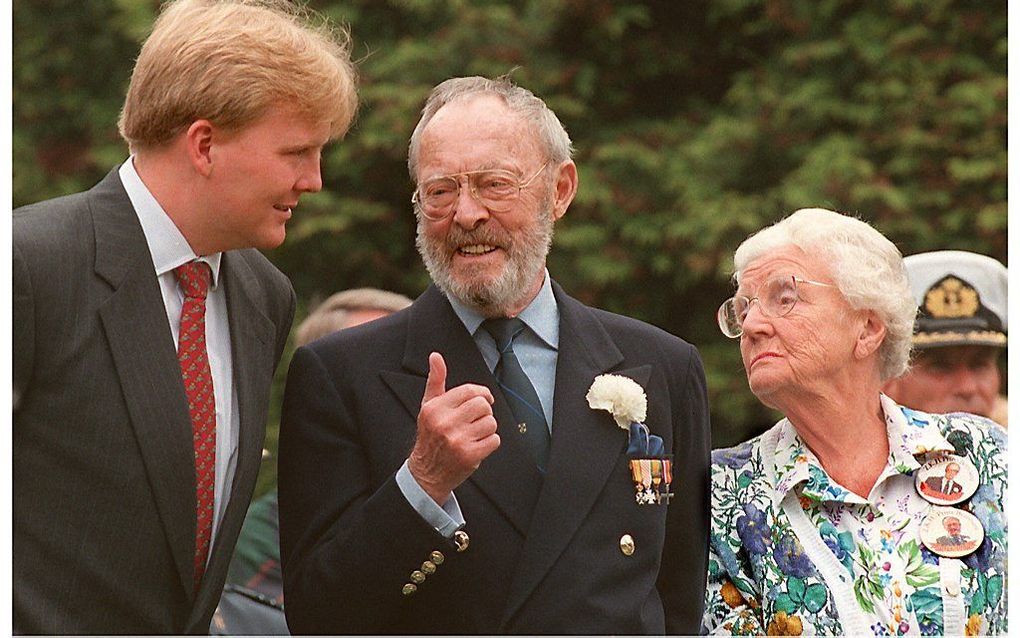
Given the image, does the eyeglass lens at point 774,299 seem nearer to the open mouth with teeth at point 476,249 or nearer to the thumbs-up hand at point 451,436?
the open mouth with teeth at point 476,249

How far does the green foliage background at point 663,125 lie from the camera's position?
26.8ft

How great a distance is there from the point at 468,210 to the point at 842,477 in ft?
3.93

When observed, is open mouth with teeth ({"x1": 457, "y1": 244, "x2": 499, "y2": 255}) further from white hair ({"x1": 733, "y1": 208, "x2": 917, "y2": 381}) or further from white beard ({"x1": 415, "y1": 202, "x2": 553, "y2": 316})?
white hair ({"x1": 733, "y1": 208, "x2": 917, "y2": 381})

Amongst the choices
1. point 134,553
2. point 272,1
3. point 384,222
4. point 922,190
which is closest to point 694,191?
point 922,190

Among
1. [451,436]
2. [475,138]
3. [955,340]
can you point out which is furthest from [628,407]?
[955,340]

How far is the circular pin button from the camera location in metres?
3.64

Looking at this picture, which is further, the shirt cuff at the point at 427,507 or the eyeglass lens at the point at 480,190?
the eyeglass lens at the point at 480,190

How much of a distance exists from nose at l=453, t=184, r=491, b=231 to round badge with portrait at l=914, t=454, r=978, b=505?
4.31 feet

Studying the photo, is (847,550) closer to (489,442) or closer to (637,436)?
(637,436)

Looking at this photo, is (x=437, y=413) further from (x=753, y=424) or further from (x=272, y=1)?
(x=753, y=424)

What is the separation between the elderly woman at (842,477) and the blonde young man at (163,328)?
1227mm

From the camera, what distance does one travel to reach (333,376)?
367 cm

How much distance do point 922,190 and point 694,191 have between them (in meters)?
1.24

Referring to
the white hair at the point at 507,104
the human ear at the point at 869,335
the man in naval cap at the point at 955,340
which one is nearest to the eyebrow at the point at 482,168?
the white hair at the point at 507,104
